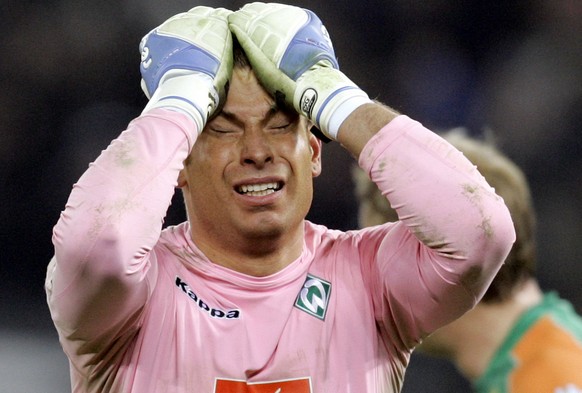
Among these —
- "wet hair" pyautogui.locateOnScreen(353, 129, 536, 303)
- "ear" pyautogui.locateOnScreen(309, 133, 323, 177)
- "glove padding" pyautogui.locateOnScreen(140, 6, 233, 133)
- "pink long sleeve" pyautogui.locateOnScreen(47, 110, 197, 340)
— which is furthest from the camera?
"wet hair" pyautogui.locateOnScreen(353, 129, 536, 303)

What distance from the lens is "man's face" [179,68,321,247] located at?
7.00 feet

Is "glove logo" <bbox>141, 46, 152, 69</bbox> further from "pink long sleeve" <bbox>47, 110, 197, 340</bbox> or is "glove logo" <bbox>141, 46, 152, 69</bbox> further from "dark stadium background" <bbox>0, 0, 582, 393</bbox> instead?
"dark stadium background" <bbox>0, 0, 582, 393</bbox>

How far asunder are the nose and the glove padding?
95mm

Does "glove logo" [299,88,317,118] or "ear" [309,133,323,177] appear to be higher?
"glove logo" [299,88,317,118]

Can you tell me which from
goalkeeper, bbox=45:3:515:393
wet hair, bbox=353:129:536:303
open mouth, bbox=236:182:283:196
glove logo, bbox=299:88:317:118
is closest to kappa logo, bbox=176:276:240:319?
goalkeeper, bbox=45:3:515:393

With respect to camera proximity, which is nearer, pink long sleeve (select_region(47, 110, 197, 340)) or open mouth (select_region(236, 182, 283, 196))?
pink long sleeve (select_region(47, 110, 197, 340))

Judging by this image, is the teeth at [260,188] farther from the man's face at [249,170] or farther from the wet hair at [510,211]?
the wet hair at [510,211]

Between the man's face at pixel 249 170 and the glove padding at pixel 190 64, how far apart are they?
0.07 m

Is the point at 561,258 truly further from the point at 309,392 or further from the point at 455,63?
the point at 309,392

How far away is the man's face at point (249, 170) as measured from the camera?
7.00 ft

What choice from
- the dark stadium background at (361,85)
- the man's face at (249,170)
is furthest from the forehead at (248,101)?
the dark stadium background at (361,85)

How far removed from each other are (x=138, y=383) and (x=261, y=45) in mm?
770

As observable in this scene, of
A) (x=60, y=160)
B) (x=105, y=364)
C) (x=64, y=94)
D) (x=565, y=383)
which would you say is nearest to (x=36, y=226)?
(x=60, y=160)

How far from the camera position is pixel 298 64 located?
2.13 meters
